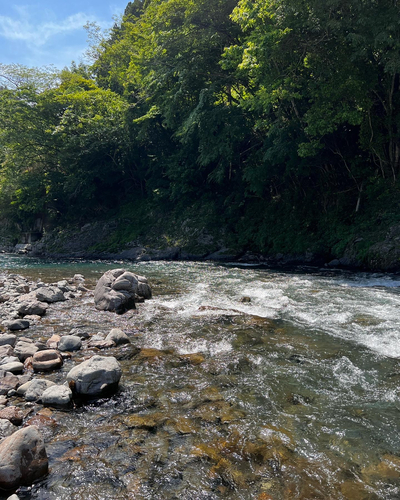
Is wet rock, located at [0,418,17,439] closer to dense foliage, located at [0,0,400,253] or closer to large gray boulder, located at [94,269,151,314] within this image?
large gray boulder, located at [94,269,151,314]

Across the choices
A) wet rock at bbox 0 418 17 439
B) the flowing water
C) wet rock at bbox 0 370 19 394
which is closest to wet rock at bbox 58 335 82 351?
the flowing water

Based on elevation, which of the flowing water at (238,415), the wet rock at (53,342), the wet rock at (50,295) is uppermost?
the flowing water at (238,415)

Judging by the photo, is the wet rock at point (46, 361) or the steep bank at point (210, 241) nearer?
the wet rock at point (46, 361)

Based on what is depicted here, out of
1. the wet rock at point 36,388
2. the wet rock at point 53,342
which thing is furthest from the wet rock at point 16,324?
the wet rock at point 36,388

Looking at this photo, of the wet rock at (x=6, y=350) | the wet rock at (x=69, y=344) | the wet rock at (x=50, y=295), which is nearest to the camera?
the wet rock at (x=6, y=350)

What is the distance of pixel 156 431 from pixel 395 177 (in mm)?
18118

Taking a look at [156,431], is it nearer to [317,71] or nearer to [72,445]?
[72,445]

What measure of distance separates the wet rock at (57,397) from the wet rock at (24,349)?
5.30 feet

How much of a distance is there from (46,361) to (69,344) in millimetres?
776

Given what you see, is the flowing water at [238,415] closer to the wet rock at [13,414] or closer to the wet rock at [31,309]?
the wet rock at [13,414]

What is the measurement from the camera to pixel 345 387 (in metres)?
4.88

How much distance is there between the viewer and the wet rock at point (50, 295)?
10.3 meters

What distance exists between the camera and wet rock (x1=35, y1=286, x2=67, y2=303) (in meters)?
10.3

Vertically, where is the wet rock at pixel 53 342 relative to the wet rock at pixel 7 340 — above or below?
below
